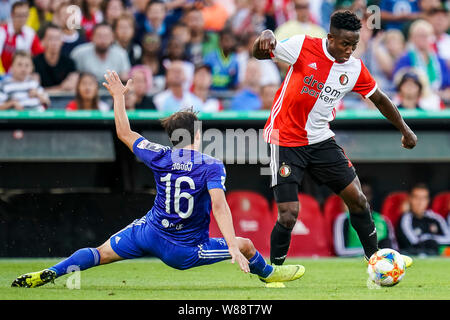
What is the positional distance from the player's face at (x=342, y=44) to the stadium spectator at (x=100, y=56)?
6000 millimetres

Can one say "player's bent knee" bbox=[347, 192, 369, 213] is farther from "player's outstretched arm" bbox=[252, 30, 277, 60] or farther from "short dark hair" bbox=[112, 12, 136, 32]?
"short dark hair" bbox=[112, 12, 136, 32]

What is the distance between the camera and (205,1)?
15.3m

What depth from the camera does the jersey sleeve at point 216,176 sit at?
673cm

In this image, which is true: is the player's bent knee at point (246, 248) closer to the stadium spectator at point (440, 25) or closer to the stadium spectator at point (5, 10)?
the stadium spectator at point (5, 10)

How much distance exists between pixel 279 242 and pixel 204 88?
5.60m

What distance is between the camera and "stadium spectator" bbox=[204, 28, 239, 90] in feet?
46.5

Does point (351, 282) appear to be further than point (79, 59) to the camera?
No

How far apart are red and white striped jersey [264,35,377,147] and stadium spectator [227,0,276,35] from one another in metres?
6.71

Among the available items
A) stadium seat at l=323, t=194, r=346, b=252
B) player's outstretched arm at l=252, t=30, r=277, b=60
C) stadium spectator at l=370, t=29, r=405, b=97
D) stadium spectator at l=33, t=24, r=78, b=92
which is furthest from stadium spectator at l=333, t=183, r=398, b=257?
player's outstretched arm at l=252, t=30, r=277, b=60

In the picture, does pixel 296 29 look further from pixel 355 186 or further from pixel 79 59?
pixel 355 186

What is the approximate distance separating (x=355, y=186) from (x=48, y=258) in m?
5.10

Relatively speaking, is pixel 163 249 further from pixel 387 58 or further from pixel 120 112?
pixel 387 58
